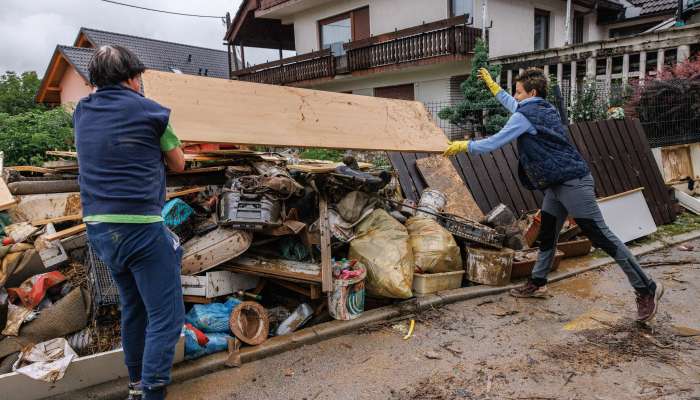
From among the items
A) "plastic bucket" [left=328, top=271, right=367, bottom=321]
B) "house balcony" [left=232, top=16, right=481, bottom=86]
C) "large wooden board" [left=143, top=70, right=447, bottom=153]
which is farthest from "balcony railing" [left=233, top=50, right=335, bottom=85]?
"plastic bucket" [left=328, top=271, right=367, bottom=321]

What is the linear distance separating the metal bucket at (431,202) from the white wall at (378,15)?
412 inches

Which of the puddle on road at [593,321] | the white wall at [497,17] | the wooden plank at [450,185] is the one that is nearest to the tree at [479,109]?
the white wall at [497,17]

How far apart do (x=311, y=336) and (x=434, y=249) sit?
134cm

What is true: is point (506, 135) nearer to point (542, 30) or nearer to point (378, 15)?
point (378, 15)

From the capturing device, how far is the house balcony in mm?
12969

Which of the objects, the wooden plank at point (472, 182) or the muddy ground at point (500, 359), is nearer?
the muddy ground at point (500, 359)

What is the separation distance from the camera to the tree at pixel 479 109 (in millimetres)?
10227

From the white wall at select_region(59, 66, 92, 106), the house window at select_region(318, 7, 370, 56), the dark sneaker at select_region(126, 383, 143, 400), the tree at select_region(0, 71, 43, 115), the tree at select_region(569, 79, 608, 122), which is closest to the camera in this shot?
the dark sneaker at select_region(126, 383, 143, 400)

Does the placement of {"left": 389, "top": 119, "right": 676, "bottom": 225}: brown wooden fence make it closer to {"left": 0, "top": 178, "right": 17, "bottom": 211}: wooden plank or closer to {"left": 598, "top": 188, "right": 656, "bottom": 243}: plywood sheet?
{"left": 598, "top": 188, "right": 656, "bottom": 243}: plywood sheet

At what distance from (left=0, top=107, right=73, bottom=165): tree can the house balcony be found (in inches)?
368

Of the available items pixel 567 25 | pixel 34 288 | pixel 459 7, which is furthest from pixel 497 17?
pixel 34 288

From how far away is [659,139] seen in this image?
8.20 m

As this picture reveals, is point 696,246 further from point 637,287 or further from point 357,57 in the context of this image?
point 357,57

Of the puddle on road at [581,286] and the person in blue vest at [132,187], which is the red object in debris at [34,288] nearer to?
the person in blue vest at [132,187]
